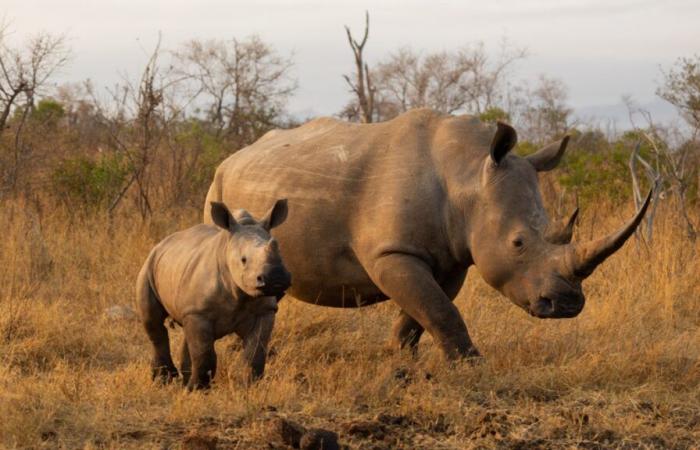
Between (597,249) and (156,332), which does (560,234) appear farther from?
(156,332)

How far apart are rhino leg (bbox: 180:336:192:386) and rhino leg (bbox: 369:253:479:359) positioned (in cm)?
115

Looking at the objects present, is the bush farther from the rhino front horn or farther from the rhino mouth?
the rhino front horn

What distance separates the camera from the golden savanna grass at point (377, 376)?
5.29 meters

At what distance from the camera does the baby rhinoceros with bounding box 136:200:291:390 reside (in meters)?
5.53

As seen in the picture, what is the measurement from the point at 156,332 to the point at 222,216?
1014 mm

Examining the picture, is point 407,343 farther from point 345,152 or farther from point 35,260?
point 35,260

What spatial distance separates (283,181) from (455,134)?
108cm

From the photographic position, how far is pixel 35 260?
9.79m

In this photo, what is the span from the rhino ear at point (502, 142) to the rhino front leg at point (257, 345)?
1583 millimetres

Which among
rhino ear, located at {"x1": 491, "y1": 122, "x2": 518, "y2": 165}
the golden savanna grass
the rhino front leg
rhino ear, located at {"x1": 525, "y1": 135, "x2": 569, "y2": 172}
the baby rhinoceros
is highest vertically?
rhino ear, located at {"x1": 491, "y1": 122, "x2": 518, "y2": 165}

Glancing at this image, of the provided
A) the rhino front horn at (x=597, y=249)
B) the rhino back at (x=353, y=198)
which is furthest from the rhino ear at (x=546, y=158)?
the rhino front horn at (x=597, y=249)

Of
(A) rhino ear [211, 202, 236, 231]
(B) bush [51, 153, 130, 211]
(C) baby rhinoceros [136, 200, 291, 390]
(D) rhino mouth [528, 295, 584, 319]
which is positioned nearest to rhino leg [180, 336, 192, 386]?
(C) baby rhinoceros [136, 200, 291, 390]

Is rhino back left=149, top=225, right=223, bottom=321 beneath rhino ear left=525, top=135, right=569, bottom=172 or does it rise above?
beneath

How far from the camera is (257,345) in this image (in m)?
5.86
